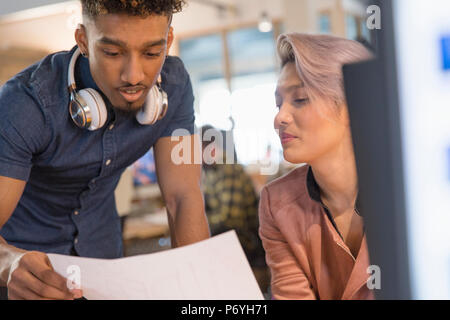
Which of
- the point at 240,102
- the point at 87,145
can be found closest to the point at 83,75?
the point at 87,145

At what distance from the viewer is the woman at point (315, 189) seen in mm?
727

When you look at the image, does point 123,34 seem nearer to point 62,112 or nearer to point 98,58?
point 98,58

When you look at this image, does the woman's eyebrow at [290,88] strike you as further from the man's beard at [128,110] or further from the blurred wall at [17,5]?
the blurred wall at [17,5]

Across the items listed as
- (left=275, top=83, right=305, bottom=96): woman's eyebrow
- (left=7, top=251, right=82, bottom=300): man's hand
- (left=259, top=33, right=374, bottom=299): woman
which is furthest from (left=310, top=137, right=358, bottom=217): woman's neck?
Result: (left=7, top=251, right=82, bottom=300): man's hand

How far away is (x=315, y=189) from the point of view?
2.56 feet

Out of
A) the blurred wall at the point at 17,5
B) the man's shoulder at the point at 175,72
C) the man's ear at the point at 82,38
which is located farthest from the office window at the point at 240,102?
the blurred wall at the point at 17,5

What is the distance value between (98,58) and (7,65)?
0.24 meters

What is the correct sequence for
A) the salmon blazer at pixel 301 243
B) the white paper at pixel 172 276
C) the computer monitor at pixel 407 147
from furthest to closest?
1. the salmon blazer at pixel 301 243
2. the white paper at pixel 172 276
3. the computer monitor at pixel 407 147

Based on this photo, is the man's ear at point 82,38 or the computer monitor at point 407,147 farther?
the man's ear at point 82,38

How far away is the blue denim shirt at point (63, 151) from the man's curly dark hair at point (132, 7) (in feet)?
0.30

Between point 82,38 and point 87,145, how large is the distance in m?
0.19

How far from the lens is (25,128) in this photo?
0.84 m

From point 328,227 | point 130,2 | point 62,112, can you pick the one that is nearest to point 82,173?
point 62,112
